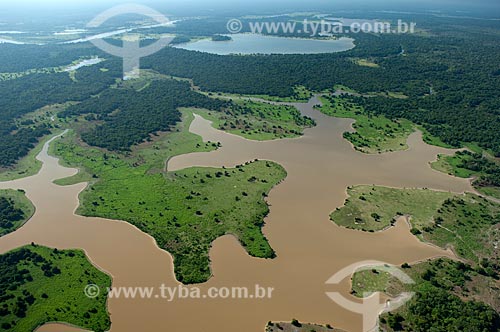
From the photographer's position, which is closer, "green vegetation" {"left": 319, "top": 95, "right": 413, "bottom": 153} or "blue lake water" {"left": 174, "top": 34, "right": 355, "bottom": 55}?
"green vegetation" {"left": 319, "top": 95, "right": 413, "bottom": 153}

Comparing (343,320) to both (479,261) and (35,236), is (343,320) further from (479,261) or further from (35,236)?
(35,236)

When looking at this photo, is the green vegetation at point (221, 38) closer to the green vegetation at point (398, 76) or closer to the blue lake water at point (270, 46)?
the blue lake water at point (270, 46)

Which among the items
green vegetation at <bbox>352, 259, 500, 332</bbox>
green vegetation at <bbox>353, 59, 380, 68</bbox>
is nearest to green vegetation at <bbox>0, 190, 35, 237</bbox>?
green vegetation at <bbox>352, 259, 500, 332</bbox>

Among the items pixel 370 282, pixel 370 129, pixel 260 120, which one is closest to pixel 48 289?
pixel 370 282

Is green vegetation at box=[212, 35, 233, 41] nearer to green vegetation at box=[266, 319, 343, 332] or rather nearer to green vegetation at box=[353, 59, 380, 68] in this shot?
green vegetation at box=[353, 59, 380, 68]

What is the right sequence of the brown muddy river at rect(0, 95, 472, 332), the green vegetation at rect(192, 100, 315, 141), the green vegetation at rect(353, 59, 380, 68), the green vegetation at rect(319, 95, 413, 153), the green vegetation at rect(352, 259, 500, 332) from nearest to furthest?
the green vegetation at rect(352, 259, 500, 332) → the brown muddy river at rect(0, 95, 472, 332) → the green vegetation at rect(319, 95, 413, 153) → the green vegetation at rect(192, 100, 315, 141) → the green vegetation at rect(353, 59, 380, 68)

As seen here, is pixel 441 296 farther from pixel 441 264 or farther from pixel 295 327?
pixel 295 327

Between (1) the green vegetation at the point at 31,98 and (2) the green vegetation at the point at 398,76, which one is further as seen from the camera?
(2) the green vegetation at the point at 398,76

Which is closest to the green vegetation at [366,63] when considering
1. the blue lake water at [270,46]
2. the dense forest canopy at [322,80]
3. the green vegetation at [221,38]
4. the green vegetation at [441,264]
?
the dense forest canopy at [322,80]
